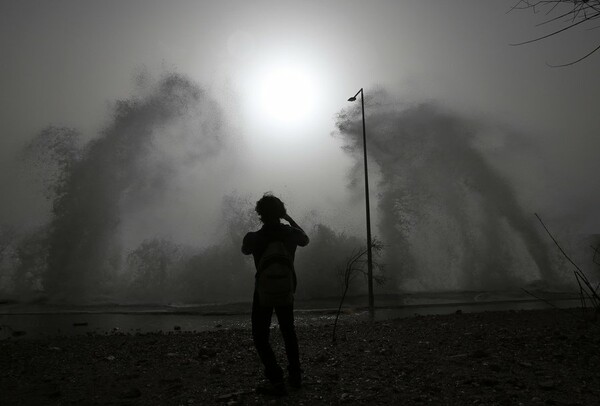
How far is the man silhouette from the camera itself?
3.62m

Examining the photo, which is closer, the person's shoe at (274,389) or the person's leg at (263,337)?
the person's shoe at (274,389)

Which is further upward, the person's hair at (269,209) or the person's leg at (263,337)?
the person's hair at (269,209)

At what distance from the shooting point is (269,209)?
378cm

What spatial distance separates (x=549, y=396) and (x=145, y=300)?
17426mm

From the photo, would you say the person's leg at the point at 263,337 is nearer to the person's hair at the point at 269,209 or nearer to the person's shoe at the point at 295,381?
the person's shoe at the point at 295,381

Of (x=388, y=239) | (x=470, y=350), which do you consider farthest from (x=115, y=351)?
(x=388, y=239)

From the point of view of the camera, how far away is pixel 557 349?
4.80 m

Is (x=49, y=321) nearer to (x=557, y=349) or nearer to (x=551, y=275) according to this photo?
(x=557, y=349)

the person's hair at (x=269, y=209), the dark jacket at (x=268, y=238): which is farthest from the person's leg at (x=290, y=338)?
the person's hair at (x=269, y=209)

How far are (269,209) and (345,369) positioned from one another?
202cm

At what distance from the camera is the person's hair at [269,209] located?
149 inches

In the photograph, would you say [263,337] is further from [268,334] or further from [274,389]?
[274,389]

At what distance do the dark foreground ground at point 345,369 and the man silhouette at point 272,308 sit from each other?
222mm

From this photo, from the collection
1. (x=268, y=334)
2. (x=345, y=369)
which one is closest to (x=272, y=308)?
(x=268, y=334)
